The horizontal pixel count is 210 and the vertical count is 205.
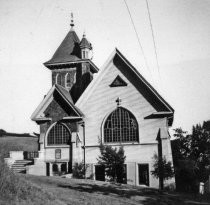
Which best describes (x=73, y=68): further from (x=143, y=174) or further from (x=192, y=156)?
(x=192, y=156)

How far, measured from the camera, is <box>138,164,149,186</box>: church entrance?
81.2 ft

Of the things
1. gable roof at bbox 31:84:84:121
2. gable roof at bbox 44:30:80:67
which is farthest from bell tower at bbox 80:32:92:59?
gable roof at bbox 31:84:84:121

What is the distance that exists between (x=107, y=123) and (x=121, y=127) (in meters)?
1.28

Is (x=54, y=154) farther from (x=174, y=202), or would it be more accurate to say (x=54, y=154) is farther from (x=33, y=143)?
(x=33, y=143)

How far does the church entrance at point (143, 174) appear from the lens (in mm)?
24750

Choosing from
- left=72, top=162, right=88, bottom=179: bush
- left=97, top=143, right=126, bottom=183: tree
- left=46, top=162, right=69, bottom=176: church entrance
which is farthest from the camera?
left=46, top=162, right=69, bottom=176: church entrance

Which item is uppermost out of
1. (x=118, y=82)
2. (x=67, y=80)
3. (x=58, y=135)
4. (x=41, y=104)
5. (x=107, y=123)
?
(x=67, y=80)

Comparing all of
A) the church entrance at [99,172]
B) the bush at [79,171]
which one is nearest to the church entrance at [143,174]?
the church entrance at [99,172]

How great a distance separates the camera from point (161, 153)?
78.5 feet

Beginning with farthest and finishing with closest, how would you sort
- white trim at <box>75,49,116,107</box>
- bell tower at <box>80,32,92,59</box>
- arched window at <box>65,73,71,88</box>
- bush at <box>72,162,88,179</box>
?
arched window at <box>65,73,71,88</box>, bell tower at <box>80,32,92,59</box>, white trim at <box>75,49,116,107</box>, bush at <box>72,162,88,179</box>

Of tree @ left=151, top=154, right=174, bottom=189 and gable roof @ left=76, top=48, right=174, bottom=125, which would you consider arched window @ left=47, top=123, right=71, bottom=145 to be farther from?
tree @ left=151, top=154, right=174, bottom=189

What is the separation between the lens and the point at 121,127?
2533 cm

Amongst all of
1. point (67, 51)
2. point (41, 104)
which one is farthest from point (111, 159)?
point (67, 51)

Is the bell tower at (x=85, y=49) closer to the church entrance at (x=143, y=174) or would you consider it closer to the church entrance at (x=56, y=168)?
the church entrance at (x=56, y=168)
